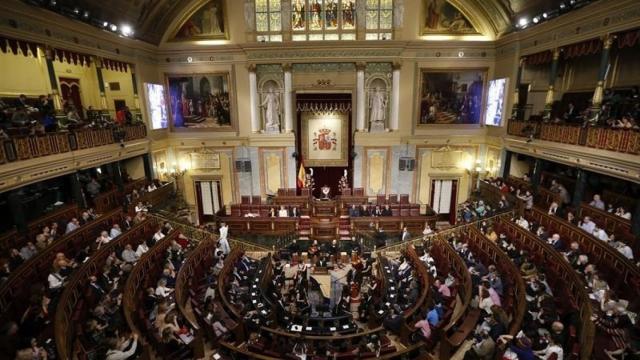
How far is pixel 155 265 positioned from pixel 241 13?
12.2 m

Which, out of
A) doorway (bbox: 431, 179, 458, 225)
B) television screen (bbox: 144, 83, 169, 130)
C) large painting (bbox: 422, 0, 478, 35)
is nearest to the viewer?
television screen (bbox: 144, 83, 169, 130)

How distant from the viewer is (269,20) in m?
16.0

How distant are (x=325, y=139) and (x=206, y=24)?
321 inches

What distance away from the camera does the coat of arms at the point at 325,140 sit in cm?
1728

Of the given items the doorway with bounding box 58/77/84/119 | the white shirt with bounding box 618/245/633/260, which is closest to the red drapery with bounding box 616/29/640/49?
the white shirt with bounding box 618/245/633/260

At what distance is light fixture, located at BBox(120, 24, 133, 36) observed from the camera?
13.5 m

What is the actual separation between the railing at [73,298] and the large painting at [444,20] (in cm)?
1564

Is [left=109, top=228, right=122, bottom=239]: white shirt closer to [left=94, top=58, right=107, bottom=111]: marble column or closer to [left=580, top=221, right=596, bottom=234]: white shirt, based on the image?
[left=94, top=58, right=107, bottom=111]: marble column

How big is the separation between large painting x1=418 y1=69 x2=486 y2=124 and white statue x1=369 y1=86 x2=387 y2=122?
1841 mm

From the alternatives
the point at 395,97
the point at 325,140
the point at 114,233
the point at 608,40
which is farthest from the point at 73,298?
the point at 608,40

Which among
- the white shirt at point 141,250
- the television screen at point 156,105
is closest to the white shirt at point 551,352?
the white shirt at point 141,250

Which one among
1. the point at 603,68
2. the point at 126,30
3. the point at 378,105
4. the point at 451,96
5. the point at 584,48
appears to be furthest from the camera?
the point at 378,105

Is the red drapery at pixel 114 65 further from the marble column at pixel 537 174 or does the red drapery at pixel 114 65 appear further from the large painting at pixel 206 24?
the marble column at pixel 537 174

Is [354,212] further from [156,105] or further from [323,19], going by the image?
[156,105]
